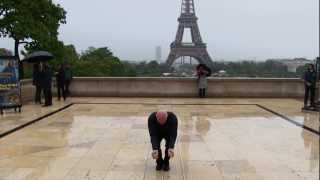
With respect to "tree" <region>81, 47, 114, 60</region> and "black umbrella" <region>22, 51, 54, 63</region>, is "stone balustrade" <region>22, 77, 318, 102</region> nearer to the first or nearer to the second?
"black umbrella" <region>22, 51, 54, 63</region>

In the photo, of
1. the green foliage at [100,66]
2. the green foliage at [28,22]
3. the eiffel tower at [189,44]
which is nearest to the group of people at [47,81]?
the green foliage at [28,22]

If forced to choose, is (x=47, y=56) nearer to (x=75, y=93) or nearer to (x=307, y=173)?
(x=75, y=93)

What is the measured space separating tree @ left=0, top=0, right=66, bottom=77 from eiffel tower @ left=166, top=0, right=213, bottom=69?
110 ft

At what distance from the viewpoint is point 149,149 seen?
11.0 meters

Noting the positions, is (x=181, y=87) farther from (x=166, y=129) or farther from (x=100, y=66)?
(x=100, y=66)

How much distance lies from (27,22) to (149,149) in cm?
2801

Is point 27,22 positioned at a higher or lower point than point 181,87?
higher

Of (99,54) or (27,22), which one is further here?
(99,54)

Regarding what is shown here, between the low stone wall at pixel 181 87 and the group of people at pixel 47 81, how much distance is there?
1599 millimetres

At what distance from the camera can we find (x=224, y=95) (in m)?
25.2

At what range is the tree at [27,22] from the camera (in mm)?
37031

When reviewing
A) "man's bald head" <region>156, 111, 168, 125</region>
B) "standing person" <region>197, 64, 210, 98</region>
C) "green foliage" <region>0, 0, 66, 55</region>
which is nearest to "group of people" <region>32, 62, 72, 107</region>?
"standing person" <region>197, 64, 210, 98</region>

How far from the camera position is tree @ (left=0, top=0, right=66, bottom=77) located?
3703cm

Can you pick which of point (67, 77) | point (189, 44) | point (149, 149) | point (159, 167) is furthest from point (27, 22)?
point (189, 44)
